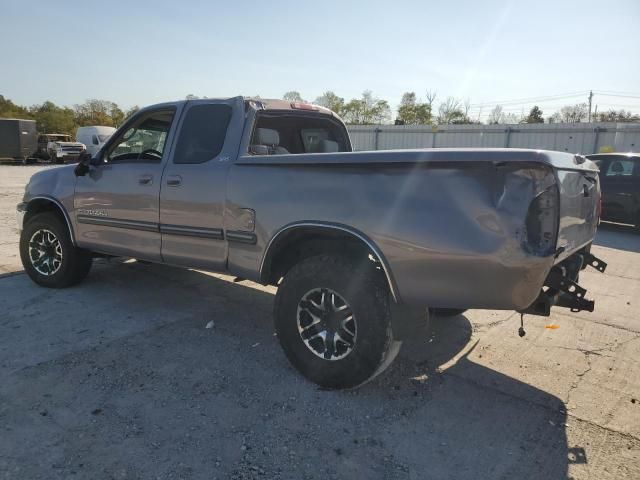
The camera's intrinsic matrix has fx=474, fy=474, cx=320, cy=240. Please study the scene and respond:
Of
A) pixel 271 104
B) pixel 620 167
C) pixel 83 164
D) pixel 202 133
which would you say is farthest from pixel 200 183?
pixel 620 167

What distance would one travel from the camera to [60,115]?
57.1 m

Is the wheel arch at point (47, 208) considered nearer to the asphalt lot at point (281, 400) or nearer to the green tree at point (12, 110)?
the asphalt lot at point (281, 400)

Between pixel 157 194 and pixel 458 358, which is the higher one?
pixel 157 194

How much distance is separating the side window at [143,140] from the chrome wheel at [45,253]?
4.06 ft

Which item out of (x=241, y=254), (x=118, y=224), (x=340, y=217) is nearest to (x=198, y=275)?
(x=118, y=224)

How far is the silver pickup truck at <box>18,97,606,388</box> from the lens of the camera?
2592 mm

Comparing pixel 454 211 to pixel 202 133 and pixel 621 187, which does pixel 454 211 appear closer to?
pixel 202 133

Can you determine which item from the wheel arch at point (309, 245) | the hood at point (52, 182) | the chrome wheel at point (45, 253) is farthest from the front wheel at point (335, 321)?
the chrome wheel at point (45, 253)

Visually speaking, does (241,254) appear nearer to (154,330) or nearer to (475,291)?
(154,330)

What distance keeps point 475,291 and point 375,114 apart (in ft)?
239

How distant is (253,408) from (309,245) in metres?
1.17

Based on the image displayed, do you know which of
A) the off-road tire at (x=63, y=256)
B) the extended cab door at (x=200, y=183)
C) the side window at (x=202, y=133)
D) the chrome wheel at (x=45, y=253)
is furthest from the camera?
the chrome wheel at (x=45, y=253)

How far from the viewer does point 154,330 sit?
4.18 metres

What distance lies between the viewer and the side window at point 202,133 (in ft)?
13.0
